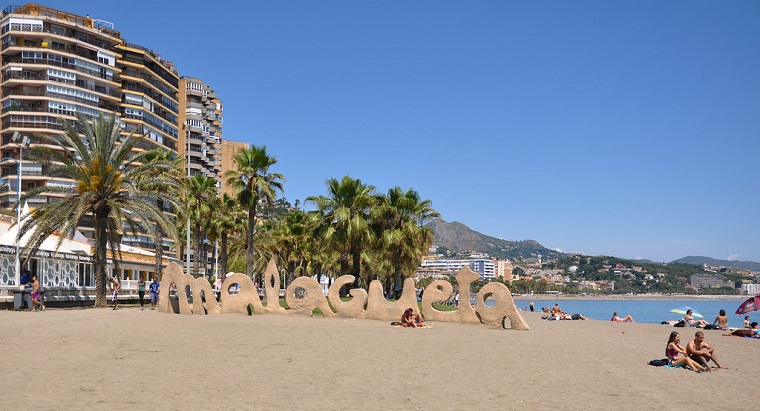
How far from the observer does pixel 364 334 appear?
72.9 ft

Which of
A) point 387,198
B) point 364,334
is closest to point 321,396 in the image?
point 364,334

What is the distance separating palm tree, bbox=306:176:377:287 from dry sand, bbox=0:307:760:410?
17.1m

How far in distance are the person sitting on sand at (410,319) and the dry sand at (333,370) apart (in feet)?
6.98

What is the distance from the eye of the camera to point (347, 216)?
40250 mm

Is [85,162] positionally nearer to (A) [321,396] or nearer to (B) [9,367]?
(B) [9,367]

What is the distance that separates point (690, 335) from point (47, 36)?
243 ft

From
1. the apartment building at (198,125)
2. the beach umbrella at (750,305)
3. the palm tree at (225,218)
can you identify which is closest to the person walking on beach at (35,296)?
the palm tree at (225,218)

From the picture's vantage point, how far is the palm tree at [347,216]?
133 ft

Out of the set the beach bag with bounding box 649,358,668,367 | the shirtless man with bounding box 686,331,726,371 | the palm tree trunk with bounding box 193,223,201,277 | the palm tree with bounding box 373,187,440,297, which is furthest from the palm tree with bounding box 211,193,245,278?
the shirtless man with bounding box 686,331,726,371

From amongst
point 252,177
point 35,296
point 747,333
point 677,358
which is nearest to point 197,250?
point 252,177

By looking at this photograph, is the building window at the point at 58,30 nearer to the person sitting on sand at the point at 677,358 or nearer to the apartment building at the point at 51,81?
the apartment building at the point at 51,81

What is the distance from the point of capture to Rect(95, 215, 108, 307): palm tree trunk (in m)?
31.7

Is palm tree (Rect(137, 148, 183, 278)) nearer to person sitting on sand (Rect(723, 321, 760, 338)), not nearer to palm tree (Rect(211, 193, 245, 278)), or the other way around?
palm tree (Rect(211, 193, 245, 278))

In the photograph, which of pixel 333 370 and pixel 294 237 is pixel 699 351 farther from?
pixel 294 237
